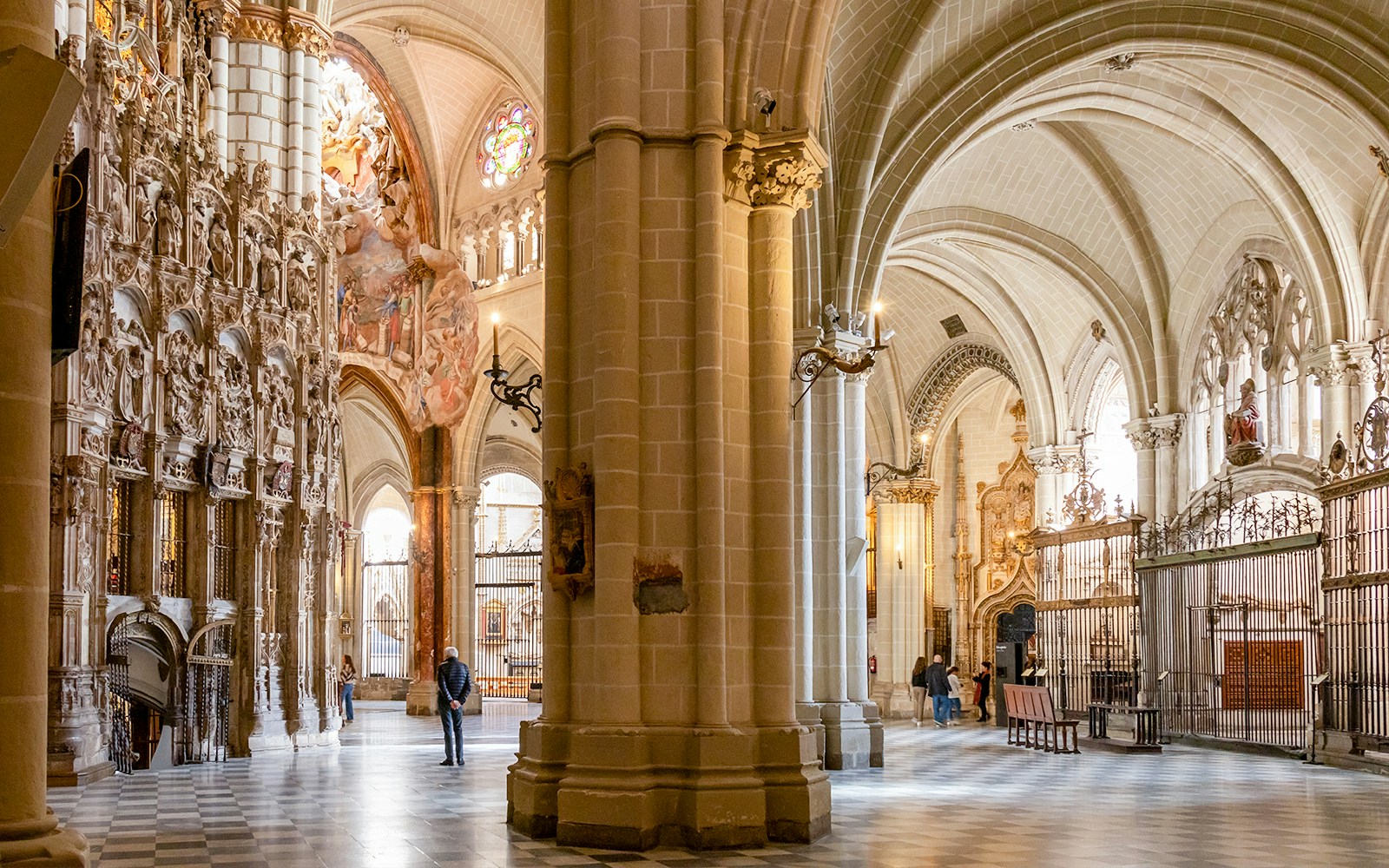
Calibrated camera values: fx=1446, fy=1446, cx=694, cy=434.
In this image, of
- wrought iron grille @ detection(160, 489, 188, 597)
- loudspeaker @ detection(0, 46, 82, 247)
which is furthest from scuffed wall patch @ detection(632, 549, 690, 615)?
wrought iron grille @ detection(160, 489, 188, 597)

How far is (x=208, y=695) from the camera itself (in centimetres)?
1753

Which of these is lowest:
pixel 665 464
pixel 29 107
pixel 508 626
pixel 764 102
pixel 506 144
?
pixel 508 626

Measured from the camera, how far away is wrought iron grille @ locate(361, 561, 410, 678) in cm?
3829

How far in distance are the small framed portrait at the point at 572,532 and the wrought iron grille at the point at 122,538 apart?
25.4 ft

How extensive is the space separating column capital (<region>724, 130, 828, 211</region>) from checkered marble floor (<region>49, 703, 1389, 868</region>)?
189 inches

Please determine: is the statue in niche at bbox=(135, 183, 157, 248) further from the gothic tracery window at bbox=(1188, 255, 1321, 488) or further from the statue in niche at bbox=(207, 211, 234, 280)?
the gothic tracery window at bbox=(1188, 255, 1321, 488)

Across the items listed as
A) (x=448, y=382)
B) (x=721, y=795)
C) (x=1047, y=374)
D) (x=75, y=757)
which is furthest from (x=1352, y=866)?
(x=448, y=382)

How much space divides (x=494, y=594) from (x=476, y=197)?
1235cm

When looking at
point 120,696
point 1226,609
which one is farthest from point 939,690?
point 120,696

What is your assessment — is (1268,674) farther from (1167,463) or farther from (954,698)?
(954,698)

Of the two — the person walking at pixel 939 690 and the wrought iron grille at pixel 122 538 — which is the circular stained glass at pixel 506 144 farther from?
the wrought iron grille at pixel 122 538

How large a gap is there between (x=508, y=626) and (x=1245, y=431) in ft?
68.5

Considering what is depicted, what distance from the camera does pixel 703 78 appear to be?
10.7 metres

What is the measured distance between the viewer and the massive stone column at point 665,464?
1012 cm
